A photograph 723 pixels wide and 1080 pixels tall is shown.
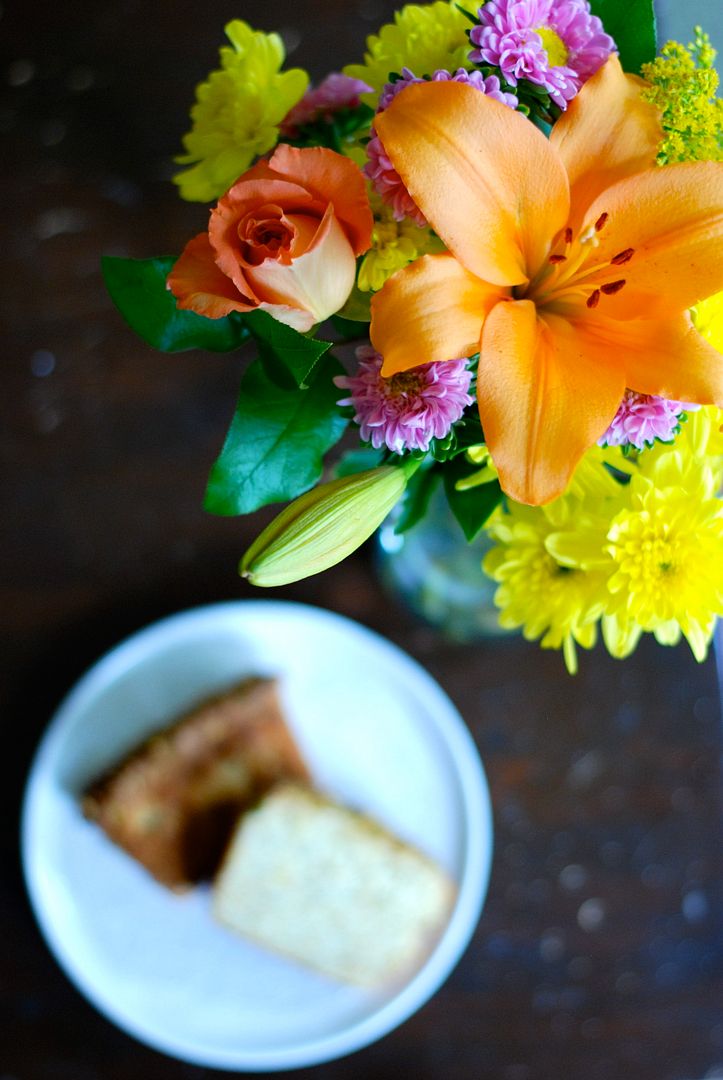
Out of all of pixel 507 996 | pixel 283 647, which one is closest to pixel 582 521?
pixel 283 647

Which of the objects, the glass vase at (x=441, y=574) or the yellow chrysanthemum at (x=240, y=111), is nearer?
the yellow chrysanthemum at (x=240, y=111)

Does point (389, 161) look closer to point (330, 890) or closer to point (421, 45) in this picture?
point (421, 45)

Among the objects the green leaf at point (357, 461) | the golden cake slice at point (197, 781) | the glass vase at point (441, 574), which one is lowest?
the golden cake slice at point (197, 781)

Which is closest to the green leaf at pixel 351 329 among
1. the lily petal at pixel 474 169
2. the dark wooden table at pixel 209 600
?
the lily petal at pixel 474 169

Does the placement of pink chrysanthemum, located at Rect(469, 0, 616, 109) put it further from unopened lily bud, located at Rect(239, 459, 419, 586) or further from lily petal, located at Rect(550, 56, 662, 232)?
unopened lily bud, located at Rect(239, 459, 419, 586)

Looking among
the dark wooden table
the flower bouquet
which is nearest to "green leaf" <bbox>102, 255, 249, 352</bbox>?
the flower bouquet

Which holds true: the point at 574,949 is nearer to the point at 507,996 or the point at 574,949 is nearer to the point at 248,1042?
the point at 507,996

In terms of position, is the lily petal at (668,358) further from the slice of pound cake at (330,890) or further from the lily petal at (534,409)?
the slice of pound cake at (330,890)
